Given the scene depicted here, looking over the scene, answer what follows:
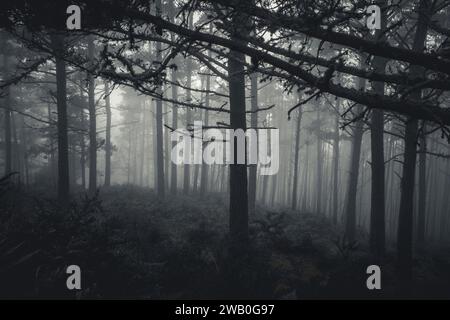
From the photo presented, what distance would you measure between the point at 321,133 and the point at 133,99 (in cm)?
2631

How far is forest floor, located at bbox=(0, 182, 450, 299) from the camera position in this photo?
6.34m

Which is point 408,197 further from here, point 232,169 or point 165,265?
point 165,265

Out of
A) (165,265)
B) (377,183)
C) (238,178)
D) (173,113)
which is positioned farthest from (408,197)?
(173,113)

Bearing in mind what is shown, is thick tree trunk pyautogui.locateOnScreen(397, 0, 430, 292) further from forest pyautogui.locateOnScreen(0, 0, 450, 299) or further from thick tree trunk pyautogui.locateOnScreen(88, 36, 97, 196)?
thick tree trunk pyautogui.locateOnScreen(88, 36, 97, 196)

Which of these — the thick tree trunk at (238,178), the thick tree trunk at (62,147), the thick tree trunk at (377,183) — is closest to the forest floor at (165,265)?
the thick tree trunk at (238,178)

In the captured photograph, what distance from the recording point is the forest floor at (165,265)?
634cm

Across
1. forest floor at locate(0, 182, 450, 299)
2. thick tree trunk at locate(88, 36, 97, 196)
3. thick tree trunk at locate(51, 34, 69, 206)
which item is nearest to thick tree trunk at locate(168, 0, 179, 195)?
thick tree trunk at locate(88, 36, 97, 196)

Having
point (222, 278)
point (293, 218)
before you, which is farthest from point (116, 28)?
point (293, 218)

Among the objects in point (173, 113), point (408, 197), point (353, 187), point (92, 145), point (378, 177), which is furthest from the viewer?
point (173, 113)

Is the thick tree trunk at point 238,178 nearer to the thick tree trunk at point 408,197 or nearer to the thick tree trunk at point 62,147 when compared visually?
the thick tree trunk at point 408,197

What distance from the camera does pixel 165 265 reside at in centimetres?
807
